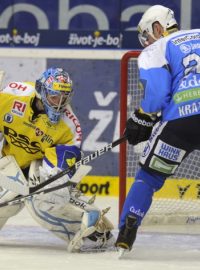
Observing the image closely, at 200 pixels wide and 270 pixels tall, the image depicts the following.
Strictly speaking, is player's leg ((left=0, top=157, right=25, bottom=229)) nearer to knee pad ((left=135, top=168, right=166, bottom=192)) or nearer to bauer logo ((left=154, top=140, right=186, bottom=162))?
knee pad ((left=135, top=168, right=166, bottom=192))

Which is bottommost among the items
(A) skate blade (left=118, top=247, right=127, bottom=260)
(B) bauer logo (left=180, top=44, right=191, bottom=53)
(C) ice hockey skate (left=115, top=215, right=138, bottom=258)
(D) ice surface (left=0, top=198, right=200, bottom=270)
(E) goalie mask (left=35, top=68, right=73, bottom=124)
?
(D) ice surface (left=0, top=198, right=200, bottom=270)

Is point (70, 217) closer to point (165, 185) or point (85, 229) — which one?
point (85, 229)

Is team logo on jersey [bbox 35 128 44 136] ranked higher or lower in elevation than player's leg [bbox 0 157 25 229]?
higher

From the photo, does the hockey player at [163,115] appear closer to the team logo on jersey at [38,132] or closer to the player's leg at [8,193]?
the team logo on jersey at [38,132]

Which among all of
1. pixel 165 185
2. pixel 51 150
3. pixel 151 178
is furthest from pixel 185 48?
pixel 165 185

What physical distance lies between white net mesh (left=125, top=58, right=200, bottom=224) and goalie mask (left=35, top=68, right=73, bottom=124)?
109 centimetres

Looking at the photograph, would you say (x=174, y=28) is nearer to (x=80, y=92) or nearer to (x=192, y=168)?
(x=192, y=168)

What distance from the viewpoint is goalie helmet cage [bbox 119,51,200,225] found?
6.09 metres

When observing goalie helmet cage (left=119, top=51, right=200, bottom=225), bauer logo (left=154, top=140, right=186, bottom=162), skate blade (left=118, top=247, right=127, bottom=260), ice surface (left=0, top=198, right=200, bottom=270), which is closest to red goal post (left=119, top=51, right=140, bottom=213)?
goalie helmet cage (left=119, top=51, right=200, bottom=225)

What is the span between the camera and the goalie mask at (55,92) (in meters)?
5.07

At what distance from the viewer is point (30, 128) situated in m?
5.21

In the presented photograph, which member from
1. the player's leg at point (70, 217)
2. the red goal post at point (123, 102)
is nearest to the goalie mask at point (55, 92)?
the player's leg at point (70, 217)

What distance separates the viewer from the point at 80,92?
7266 millimetres

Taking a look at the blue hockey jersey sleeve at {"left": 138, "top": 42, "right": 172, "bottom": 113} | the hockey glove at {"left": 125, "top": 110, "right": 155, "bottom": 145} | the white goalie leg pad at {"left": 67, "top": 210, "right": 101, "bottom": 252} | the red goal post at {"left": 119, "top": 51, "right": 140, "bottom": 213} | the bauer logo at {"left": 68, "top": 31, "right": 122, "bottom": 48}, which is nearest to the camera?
the blue hockey jersey sleeve at {"left": 138, "top": 42, "right": 172, "bottom": 113}
